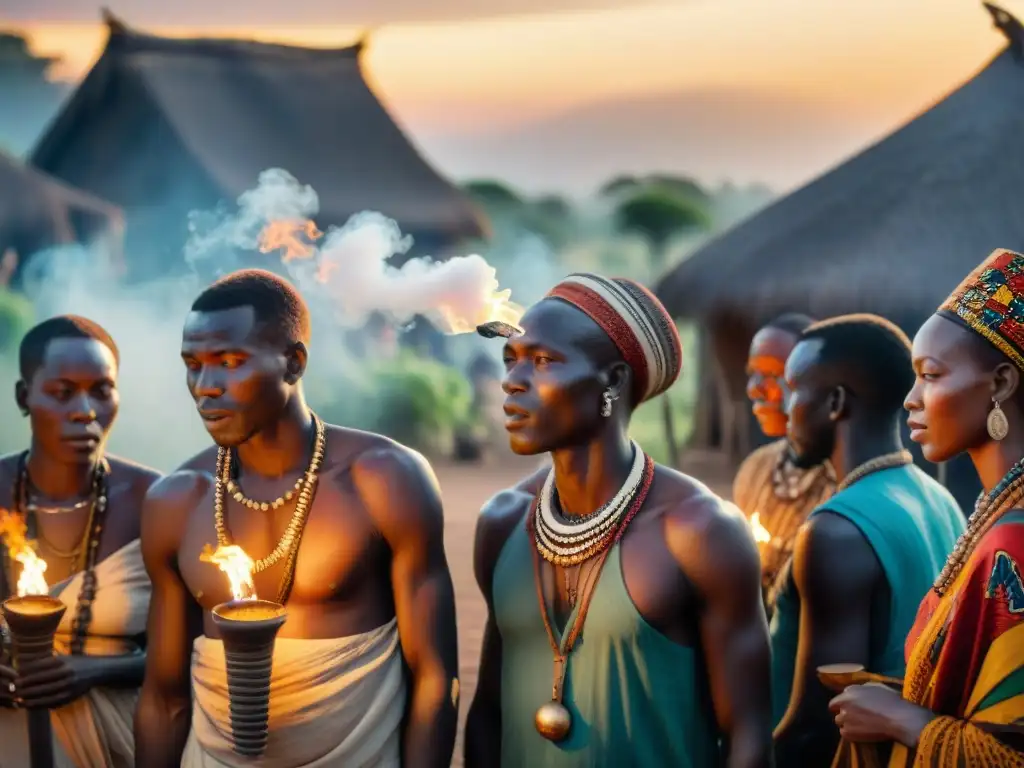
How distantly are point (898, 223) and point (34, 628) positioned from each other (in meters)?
11.5

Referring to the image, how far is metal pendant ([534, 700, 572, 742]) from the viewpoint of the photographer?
2.87 metres

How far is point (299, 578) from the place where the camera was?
3191 mm

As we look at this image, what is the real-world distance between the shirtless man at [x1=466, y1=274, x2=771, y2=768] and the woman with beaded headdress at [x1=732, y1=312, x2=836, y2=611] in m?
1.66

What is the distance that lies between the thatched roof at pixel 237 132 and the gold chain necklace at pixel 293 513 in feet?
59.5

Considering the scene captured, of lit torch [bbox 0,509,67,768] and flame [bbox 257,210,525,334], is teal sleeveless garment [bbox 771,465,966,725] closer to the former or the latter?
flame [bbox 257,210,525,334]

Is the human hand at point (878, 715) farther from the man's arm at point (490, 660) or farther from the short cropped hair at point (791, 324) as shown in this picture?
the short cropped hair at point (791, 324)

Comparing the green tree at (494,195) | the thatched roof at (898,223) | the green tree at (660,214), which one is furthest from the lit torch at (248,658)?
the green tree at (494,195)

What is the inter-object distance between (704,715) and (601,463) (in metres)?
0.61

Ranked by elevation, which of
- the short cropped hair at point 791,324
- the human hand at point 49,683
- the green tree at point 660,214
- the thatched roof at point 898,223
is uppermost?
the green tree at point 660,214

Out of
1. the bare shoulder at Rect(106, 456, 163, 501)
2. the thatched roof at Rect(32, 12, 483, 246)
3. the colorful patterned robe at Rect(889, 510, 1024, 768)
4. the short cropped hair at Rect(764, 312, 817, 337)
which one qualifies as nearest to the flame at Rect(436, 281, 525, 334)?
the colorful patterned robe at Rect(889, 510, 1024, 768)

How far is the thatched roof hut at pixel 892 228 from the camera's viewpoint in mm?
12656

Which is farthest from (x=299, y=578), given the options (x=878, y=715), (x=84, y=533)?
(x=878, y=715)

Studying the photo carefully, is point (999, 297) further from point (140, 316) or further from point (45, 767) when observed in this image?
point (140, 316)

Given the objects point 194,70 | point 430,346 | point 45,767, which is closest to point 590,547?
point 45,767
